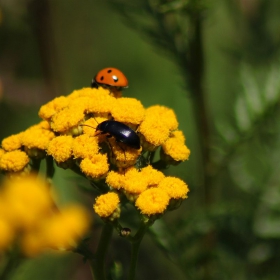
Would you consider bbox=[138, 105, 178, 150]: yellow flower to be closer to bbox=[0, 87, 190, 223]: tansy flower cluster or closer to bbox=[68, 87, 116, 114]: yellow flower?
bbox=[0, 87, 190, 223]: tansy flower cluster

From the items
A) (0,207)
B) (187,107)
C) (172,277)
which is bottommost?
(172,277)

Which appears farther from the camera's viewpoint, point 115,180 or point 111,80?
point 111,80

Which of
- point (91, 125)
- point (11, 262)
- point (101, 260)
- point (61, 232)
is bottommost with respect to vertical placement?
point (11, 262)

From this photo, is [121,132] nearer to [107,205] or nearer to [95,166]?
[95,166]

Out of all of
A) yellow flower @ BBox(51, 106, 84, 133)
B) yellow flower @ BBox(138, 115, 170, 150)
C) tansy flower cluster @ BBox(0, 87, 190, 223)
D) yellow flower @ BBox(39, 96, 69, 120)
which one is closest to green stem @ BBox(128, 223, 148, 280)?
tansy flower cluster @ BBox(0, 87, 190, 223)

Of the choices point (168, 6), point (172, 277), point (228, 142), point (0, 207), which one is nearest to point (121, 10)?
point (168, 6)

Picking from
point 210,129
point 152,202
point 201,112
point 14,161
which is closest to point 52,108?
point 14,161

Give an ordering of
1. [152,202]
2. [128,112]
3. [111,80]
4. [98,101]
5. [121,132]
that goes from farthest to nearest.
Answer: [111,80], [98,101], [128,112], [121,132], [152,202]

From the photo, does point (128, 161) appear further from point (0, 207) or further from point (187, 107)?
point (187, 107)
